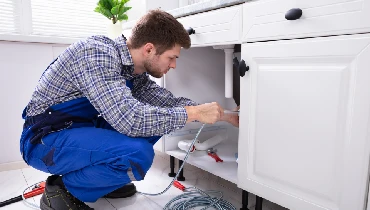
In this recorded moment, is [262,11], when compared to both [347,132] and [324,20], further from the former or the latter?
[347,132]

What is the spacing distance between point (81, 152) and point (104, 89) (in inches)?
10.9

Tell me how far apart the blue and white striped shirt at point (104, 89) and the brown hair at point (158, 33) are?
7cm

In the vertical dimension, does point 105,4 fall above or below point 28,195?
above

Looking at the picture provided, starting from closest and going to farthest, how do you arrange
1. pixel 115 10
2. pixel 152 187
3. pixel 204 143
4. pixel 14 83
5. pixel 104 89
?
pixel 104 89
pixel 152 187
pixel 204 143
pixel 14 83
pixel 115 10

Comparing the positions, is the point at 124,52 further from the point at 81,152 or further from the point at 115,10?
the point at 115,10

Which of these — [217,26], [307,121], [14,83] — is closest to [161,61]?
[217,26]

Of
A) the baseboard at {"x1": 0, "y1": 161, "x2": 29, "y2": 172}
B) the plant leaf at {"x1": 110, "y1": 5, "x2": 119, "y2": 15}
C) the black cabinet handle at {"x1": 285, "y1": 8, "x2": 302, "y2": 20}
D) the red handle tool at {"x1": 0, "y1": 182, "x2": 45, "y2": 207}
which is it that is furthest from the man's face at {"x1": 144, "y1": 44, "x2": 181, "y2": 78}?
the baseboard at {"x1": 0, "y1": 161, "x2": 29, "y2": 172}

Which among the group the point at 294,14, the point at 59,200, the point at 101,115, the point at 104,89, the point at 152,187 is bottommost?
the point at 152,187

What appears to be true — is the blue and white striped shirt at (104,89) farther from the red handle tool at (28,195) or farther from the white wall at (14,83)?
the white wall at (14,83)

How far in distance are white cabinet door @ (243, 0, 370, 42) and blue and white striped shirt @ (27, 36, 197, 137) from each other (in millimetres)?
422

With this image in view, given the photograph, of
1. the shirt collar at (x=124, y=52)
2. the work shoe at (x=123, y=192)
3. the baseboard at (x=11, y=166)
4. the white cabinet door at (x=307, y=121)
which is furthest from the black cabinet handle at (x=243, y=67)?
the baseboard at (x=11, y=166)

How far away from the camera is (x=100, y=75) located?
97 cm

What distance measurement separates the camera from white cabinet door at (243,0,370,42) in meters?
0.75

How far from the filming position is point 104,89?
97 centimetres
